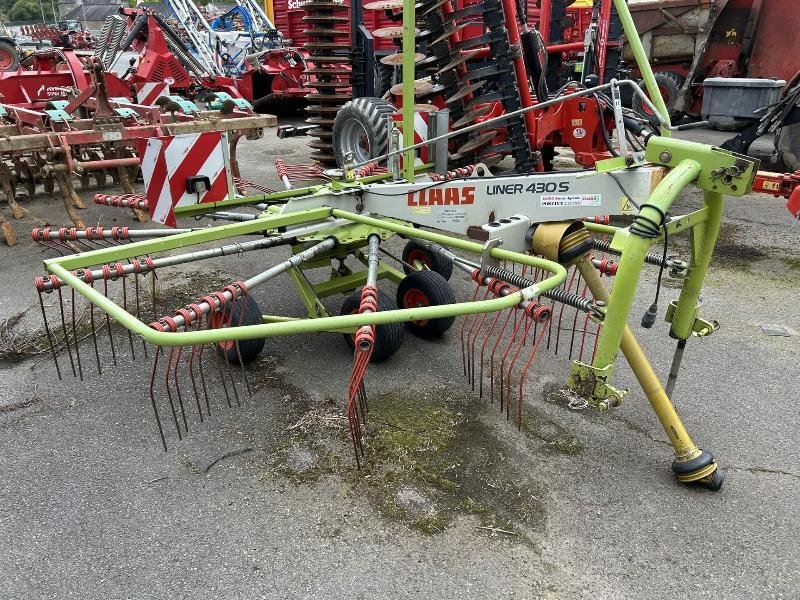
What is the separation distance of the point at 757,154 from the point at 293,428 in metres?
8.44

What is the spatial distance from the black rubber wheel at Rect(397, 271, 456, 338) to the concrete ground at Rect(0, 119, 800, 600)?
0.11 m

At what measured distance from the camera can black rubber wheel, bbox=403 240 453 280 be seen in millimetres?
4586

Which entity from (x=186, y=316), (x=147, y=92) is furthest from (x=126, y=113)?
(x=186, y=316)

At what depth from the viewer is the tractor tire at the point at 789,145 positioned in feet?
23.5

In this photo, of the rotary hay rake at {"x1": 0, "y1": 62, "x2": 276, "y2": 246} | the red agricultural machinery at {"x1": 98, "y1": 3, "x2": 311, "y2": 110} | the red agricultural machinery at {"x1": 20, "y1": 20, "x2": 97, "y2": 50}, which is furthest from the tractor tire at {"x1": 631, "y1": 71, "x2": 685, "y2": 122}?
the red agricultural machinery at {"x1": 20, "y1": 20, "x2": 97, "y2": 50}

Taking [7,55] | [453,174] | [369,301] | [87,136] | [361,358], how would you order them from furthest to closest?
[7,55] < [87,136] < [453,174] < [369,301] < [361,358]

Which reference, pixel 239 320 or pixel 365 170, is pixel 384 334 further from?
pixel 365 170

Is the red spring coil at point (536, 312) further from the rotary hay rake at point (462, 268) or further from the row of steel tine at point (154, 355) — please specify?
the row of steel tine at point (154, 355)

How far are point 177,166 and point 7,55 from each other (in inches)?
410

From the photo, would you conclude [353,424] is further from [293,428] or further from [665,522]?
[665,522]

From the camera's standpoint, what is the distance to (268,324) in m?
2.10

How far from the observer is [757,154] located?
8750 millimetres

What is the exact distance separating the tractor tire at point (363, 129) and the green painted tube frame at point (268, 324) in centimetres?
251

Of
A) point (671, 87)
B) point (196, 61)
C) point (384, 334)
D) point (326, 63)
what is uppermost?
point (196, 61)
